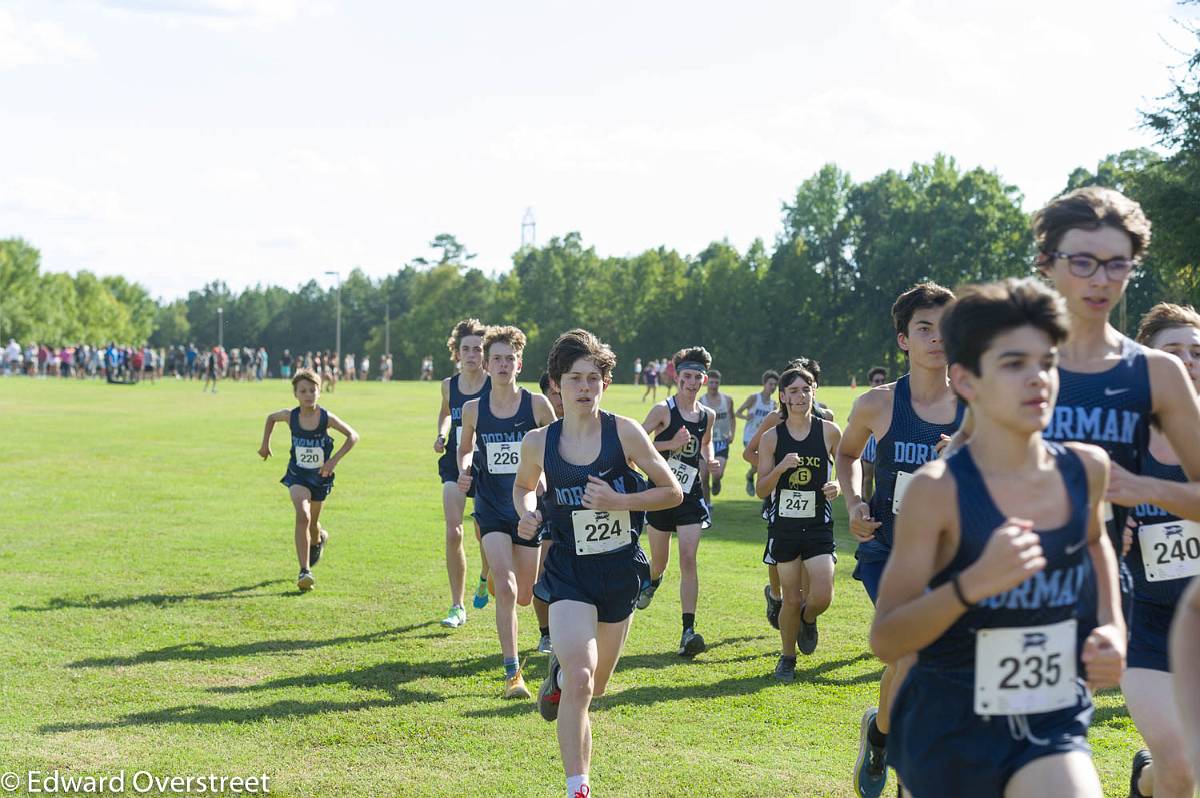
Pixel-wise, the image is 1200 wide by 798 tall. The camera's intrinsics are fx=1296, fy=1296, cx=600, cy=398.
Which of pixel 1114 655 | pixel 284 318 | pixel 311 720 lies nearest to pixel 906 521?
pixel 1114 655

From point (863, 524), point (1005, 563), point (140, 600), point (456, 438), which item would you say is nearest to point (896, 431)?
point (863, 524)

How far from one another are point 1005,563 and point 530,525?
334 centimetres

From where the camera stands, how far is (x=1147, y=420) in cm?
421

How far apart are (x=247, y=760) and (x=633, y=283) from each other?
104m

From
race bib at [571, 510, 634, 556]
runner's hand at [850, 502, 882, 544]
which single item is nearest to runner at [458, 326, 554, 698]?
race bib at [571, 510, 634, 556]

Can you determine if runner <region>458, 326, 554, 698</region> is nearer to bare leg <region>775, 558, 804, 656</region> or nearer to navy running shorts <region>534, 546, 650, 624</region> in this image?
bare leg <region>775, 558, 804, 656</region>

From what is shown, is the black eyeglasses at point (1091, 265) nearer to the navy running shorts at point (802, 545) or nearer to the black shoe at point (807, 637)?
the navy running shorts at point (802, 545)

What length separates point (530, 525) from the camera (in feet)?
19.9

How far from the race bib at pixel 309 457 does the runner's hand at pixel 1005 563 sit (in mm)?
9697

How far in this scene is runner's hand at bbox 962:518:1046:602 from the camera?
2.97 metres

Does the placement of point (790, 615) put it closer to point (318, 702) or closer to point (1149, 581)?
point (318, 702)

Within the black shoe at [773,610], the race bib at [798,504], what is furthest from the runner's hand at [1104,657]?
the black shoe at [773,610]

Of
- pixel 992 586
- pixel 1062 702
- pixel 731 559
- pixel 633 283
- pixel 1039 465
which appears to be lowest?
pixel 731 559

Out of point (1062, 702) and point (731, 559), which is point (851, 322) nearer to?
point (731, 559)
